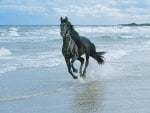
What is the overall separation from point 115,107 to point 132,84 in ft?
11.2

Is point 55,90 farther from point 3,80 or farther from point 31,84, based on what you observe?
point 3,80

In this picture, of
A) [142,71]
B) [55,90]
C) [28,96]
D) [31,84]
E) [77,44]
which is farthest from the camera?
[142,71]

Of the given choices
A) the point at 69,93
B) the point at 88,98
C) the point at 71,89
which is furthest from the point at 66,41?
the point at 88,98

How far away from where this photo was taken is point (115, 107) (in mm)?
8117

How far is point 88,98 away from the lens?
9.47 metres

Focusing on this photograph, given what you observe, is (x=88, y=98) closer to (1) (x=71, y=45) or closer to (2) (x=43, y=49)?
(1) (x=71, y=45)

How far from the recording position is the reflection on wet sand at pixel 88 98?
807 centimetres

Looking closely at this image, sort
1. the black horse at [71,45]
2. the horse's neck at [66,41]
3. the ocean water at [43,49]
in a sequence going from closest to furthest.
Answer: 1. the black horse at [71,45]
2. the horse's neck at [66,41]
3. the ocean water at [43,49]

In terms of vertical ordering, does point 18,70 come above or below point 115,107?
below

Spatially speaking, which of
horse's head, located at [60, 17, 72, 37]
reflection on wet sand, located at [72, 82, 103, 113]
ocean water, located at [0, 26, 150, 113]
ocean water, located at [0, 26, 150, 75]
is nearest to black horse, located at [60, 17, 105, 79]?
horse's head, located at [60, 17, 72, 37]

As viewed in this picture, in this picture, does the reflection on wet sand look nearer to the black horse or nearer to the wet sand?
the wet sand

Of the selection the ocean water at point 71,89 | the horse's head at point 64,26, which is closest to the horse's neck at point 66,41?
the horse's head at point 64,26

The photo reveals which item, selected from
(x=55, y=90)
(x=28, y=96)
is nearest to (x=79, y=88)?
(x=55, y=90)

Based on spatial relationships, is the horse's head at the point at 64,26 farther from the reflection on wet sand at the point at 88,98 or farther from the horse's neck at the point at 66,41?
the reflection on wet sand at the point at 88,98
